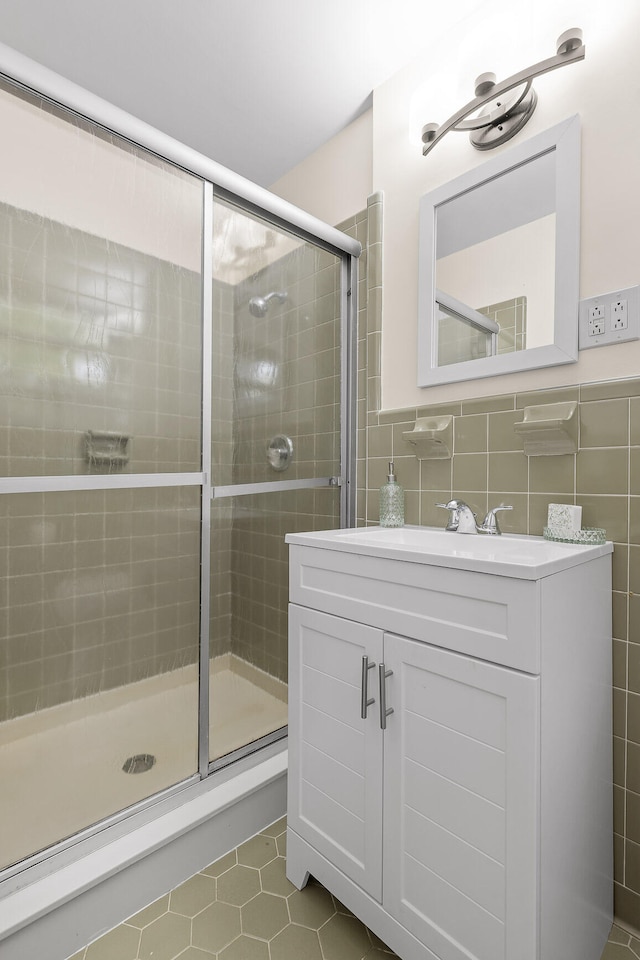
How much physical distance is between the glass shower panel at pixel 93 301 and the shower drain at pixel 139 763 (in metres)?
0.79

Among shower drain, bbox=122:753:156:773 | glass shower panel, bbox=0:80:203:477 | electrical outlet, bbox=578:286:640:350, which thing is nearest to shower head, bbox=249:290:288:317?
glass shower panel, bbox=0:80:203:477

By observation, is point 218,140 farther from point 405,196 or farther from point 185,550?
point 185,550

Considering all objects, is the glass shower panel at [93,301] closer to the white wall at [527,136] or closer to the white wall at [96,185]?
the white wall at [96,185]

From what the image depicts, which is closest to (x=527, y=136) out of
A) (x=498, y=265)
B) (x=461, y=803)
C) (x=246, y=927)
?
(x=498, y=265)

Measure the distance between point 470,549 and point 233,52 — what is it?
5.79 feet

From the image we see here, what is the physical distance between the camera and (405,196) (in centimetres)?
169

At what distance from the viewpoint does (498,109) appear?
138 centimetres

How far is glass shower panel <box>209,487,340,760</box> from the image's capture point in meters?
1.51

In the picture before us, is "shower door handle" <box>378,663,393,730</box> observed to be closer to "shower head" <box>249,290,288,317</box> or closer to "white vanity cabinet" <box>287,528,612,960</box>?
"white vanity cabinet" <box>287,528,612,960</box>

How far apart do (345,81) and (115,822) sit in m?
2.44

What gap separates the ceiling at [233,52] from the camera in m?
1.45

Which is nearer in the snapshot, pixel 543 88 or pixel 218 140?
pixel 543 88

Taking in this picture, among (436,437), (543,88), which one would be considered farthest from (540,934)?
(543,88)

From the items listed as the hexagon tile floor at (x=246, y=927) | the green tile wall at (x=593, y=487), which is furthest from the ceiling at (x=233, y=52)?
the hexagon tile floor at (x=246, y=927)
